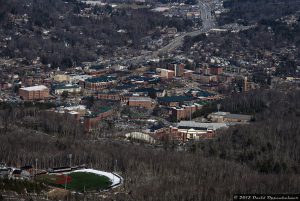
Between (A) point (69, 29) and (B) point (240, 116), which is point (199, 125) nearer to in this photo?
(B) point (240, 116)

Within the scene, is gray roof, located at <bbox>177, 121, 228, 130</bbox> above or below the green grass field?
below

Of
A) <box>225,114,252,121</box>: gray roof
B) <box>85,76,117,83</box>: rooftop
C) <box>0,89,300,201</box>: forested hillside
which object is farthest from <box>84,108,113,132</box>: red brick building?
<box>85,76,117,83</box>: rooftop

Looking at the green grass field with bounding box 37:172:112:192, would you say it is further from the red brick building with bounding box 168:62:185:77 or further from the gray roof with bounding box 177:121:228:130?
the red brick building with bounding box 168:62:185:77

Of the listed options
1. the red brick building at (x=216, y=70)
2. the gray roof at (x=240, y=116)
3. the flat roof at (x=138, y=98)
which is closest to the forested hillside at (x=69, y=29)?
the red brick building at (x=216, y=70)

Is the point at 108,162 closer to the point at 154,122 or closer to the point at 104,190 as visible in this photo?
the point at 104,190

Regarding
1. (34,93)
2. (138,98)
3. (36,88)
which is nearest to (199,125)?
(138,98)

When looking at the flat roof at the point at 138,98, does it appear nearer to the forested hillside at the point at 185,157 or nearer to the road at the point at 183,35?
the forested hillside at the point at 185,157
